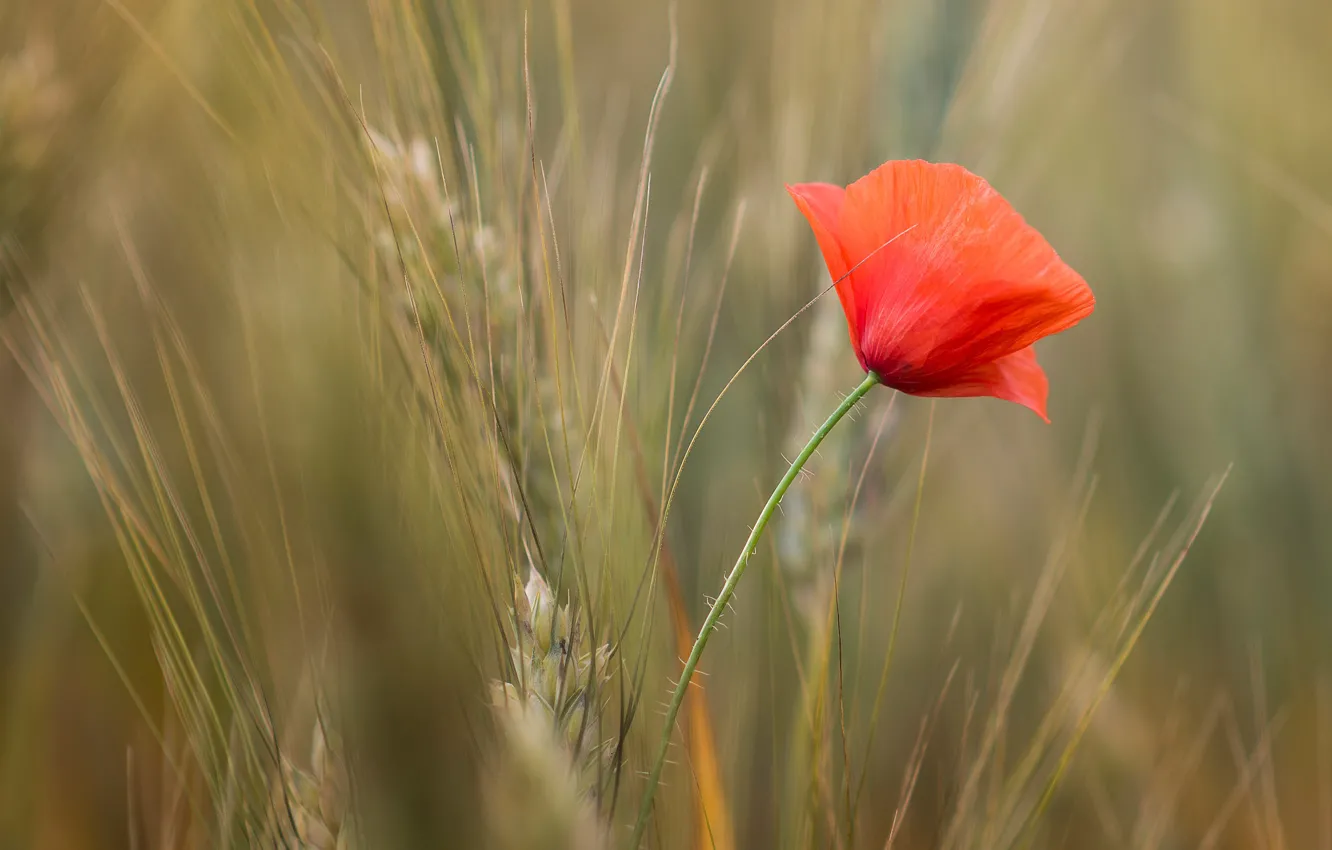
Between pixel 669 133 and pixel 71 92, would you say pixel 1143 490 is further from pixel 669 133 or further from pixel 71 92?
pixel 71 92

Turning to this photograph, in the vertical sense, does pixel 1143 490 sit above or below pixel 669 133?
below

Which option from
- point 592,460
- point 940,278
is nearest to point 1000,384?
point 940,278

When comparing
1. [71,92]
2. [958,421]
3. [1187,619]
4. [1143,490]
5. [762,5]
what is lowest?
[1187,619]

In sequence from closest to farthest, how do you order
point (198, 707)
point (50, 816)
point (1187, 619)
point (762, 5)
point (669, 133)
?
1. point (198, 707)
2. point (50, 816)
3. point (1187, 619)
4. point (669, 133)
5. point (762, 5)

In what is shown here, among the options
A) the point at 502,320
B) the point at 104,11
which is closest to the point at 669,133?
the point at 104,11

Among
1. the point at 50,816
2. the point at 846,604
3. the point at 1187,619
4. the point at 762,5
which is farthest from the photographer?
the point at 762,5

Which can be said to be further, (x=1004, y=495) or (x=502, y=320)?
(x=1004, y=495)

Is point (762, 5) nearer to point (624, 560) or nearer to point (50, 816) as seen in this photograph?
point (624, 560)

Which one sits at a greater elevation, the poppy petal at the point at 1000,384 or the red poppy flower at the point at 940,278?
the red poppy flower at the point at 940,278
